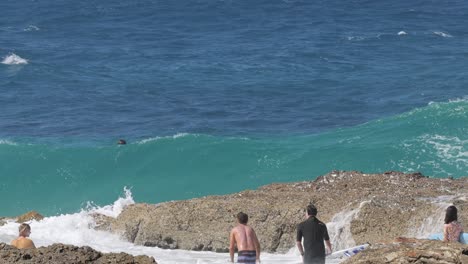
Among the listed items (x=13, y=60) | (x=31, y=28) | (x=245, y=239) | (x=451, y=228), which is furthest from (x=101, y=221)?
(x=31, y=28)

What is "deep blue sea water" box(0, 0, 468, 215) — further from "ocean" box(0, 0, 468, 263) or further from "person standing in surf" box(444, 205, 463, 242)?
"person standing in surf" box(444, 205, 463, 242)

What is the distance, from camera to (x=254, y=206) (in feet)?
59.4

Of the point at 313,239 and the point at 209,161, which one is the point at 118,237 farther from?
the point at 209,161

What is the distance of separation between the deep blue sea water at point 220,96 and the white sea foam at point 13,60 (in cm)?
10

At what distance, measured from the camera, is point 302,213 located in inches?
695

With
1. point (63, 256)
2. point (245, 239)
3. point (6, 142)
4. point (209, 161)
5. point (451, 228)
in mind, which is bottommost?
point (6, 142)

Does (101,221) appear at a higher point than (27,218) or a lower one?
higher

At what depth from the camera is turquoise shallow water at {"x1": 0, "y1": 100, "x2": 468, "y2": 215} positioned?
1171 inches

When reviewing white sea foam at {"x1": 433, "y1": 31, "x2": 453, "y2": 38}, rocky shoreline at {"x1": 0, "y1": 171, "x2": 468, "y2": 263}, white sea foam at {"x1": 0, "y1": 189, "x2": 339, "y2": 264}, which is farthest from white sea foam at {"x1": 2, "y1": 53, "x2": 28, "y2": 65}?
rocky shoreline at {"x1": 0, "y1": 171, "x2": 468, "y2": 263}

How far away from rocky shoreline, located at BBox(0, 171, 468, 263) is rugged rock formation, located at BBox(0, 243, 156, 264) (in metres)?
5.33

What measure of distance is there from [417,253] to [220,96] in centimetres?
3127

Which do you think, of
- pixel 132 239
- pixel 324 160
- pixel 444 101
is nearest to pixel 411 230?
pixel 132 239

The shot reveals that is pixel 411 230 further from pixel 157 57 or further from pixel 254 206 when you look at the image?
pixel 157 57

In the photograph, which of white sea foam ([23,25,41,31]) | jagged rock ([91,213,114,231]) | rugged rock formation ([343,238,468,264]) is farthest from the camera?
white sea foam ([23,25,41,31])
